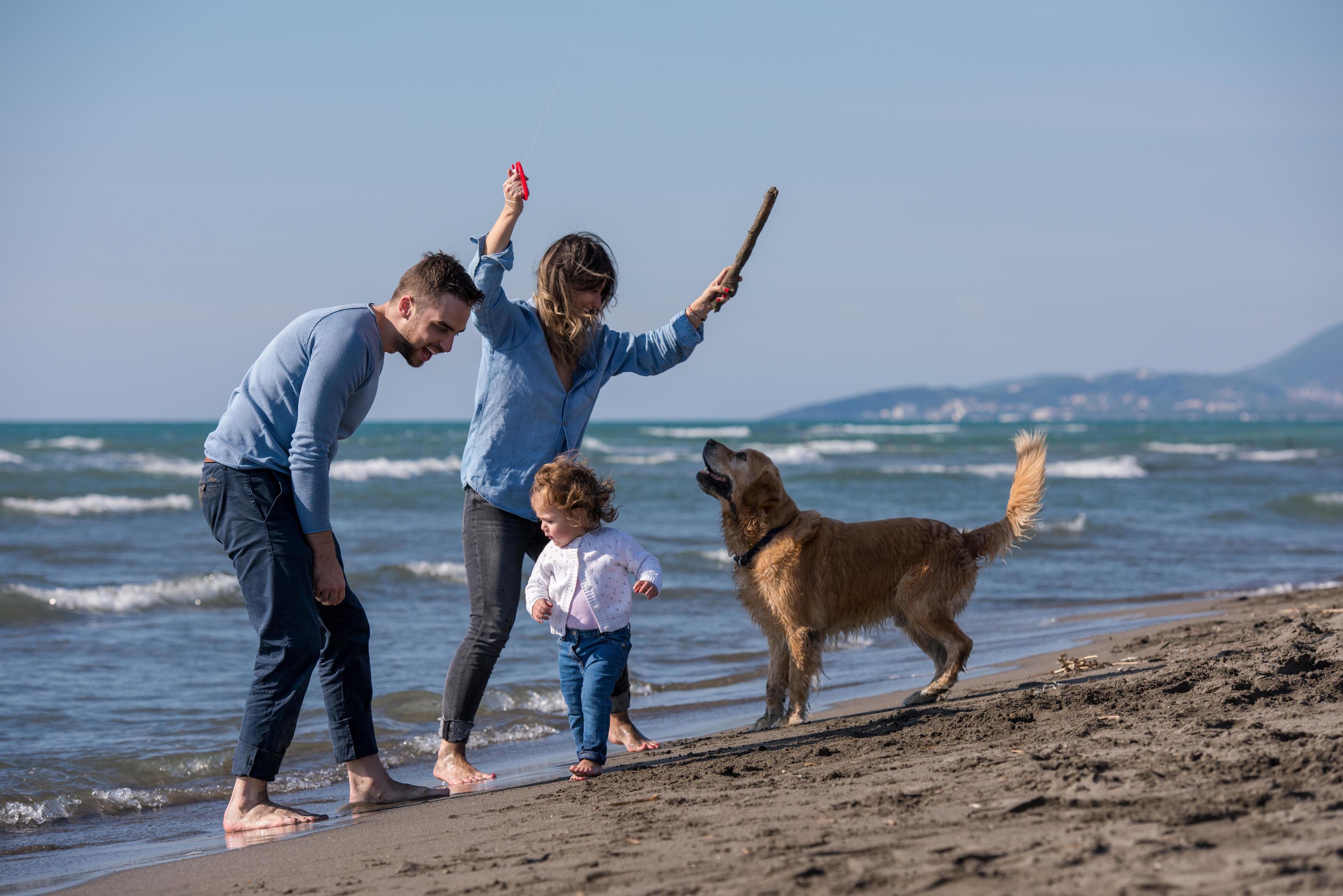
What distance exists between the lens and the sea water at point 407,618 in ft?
15.9

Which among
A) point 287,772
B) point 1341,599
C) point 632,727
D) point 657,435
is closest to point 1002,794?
point 632,727

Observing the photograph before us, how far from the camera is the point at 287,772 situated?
5.03m

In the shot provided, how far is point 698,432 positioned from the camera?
58.2 meters

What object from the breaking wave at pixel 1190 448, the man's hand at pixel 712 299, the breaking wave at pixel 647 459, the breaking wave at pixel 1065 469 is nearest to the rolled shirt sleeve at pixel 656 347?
the man's hand at pixel 712 299

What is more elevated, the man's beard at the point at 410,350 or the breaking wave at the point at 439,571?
the man's beard at the point at 410,350


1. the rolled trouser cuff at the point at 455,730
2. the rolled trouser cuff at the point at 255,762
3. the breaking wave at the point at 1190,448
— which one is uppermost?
the rolled trouser cuff at the point at 255,762

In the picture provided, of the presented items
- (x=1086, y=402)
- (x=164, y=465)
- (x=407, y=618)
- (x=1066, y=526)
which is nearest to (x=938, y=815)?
(x=407, y=618)

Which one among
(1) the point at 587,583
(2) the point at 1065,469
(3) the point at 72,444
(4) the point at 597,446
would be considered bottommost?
(2) the point at 1065,469

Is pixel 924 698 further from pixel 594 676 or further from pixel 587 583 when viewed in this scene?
pixel 587 583

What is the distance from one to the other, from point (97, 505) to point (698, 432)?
4105 cm

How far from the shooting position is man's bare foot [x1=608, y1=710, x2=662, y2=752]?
4.89m

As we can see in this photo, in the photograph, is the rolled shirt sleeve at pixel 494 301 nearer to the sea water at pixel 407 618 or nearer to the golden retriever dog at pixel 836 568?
the golden retriever dog at pixel 836 568

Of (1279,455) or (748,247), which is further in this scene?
(1279,455)

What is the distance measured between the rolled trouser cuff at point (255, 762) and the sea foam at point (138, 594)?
5.74 meters
